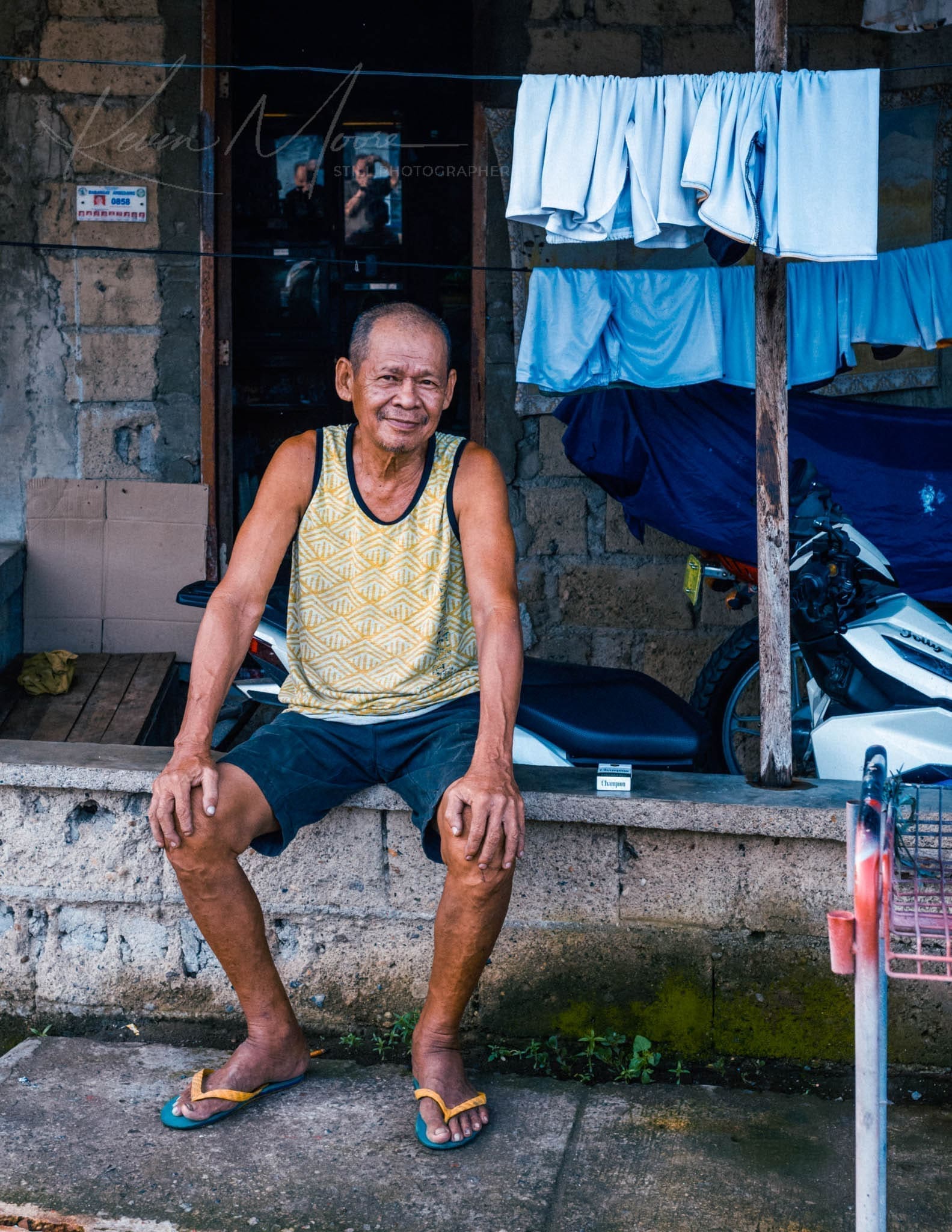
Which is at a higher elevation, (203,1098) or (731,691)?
(731,691)

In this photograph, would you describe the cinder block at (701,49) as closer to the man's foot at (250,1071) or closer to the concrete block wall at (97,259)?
the concrete block wall at (97,259)

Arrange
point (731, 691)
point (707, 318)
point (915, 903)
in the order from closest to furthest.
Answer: point (915, 903) → point (707, 318) → point (731, 691)

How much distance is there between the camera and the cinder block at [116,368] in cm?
557

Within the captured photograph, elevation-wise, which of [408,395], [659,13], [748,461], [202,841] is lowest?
[202,841]

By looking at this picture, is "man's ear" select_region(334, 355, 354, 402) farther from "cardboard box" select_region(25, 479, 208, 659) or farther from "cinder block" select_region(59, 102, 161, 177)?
"cinder block" select_region(59, 102, 161, 177)

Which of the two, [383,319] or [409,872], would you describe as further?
[409,872]

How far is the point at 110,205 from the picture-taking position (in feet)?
18.0

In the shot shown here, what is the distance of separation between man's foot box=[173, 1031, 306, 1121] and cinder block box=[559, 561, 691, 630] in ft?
9.89

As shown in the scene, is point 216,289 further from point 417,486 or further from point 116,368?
point 417,486

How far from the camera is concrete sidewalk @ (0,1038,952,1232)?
8.04 feet

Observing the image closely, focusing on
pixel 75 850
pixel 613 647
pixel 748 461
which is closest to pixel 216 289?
pixel 613 647

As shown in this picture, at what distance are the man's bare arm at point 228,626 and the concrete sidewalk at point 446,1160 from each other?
2.21 ft

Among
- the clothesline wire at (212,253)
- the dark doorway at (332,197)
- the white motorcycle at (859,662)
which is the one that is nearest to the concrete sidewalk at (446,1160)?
the white motorcycle at (859,662)

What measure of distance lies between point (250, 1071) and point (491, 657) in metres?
1.07
